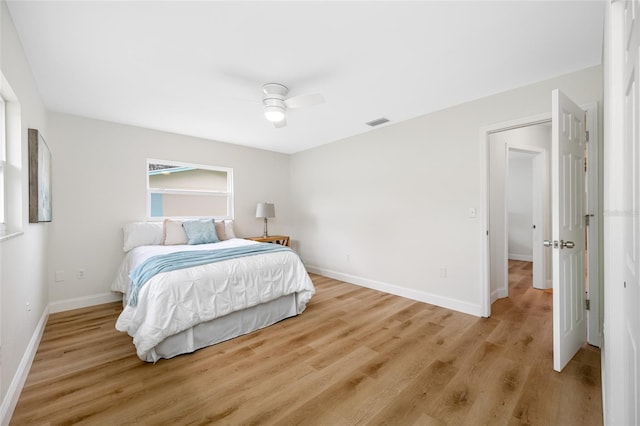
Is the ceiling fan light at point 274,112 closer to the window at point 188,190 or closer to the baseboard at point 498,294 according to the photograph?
the window at point 188,190

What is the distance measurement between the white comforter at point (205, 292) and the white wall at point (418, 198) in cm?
148

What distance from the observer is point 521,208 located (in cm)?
633

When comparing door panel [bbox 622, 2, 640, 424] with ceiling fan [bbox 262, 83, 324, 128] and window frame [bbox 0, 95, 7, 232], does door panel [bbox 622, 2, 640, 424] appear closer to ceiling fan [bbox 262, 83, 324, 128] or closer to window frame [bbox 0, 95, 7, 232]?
ceiling fan [bbox 262, 83, 324, 128]

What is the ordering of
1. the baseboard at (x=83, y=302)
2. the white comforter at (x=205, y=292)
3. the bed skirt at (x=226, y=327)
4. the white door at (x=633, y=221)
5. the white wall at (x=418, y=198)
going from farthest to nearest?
the baseboard at (x=83, y=302) < the white wall at (x=418, y=198) < the bed skirt at (x=226, y=327) < the white comforter at (x=205, y=292) < the white door at (x=633, y=221)

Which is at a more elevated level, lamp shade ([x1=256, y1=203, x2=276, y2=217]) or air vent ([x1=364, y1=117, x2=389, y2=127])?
air vent ([x1=364, y1=117, x2=389, y2=127])

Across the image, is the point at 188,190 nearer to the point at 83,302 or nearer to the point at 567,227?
the point at 83,302

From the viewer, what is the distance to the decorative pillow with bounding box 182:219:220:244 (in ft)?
12.6

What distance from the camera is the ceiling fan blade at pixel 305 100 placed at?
237 cm

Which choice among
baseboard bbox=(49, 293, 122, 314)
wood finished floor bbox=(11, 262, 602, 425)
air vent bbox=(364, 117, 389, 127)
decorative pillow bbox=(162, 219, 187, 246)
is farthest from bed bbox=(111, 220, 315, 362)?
air vent bbox=(364, 117, 389, 127)

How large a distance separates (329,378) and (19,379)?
6.90ft

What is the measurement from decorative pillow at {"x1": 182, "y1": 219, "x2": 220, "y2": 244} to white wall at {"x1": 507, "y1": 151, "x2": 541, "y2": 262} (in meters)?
6.25

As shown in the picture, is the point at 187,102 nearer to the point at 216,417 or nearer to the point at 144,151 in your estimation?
the point at 144,151

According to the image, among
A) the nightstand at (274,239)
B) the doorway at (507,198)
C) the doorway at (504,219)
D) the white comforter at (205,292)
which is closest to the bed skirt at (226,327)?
the white comforter at (205,292)

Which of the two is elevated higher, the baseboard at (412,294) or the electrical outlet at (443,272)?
the electrical outlet at (443,272)
